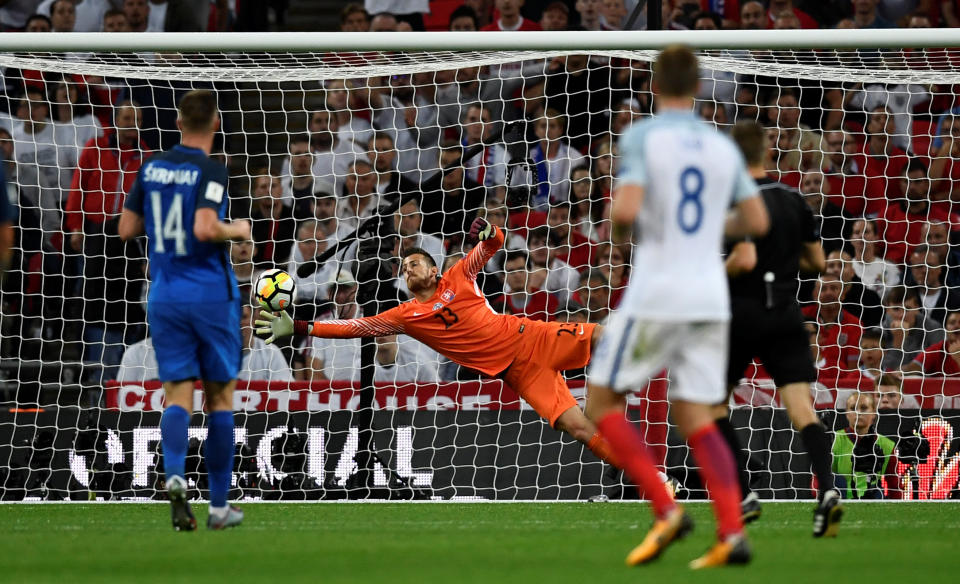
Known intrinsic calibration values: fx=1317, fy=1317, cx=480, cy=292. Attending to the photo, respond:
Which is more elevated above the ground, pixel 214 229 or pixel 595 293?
pixel 214 229

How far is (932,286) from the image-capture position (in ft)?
32.4

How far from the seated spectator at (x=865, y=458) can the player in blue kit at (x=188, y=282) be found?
4610 mm

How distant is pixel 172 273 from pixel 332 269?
441cm

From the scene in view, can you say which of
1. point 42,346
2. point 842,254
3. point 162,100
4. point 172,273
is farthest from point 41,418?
point 842,254

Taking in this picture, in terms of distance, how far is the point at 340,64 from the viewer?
945 cm

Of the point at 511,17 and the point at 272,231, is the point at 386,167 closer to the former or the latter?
the point at 272,231

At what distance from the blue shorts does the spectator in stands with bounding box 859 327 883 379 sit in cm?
522

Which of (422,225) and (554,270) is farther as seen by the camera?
(422,225)

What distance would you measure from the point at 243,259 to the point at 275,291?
237 cm

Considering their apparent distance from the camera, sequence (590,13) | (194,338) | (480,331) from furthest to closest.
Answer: (590,13)
(480,331)
(194,338)

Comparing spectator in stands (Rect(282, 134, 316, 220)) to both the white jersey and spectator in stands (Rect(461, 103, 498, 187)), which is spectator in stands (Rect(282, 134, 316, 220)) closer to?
spectator in stands (Rect(461, 103, 498, 187))

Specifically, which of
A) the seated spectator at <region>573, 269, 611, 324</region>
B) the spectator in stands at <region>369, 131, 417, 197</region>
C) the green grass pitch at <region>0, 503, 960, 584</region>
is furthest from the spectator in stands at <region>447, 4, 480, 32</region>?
the green grass pitch at <region>0, 503, 960, 584</region>

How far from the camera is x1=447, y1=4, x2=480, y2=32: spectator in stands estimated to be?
1168cm

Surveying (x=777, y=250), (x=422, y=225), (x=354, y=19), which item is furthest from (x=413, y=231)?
(x=777, y=250)
